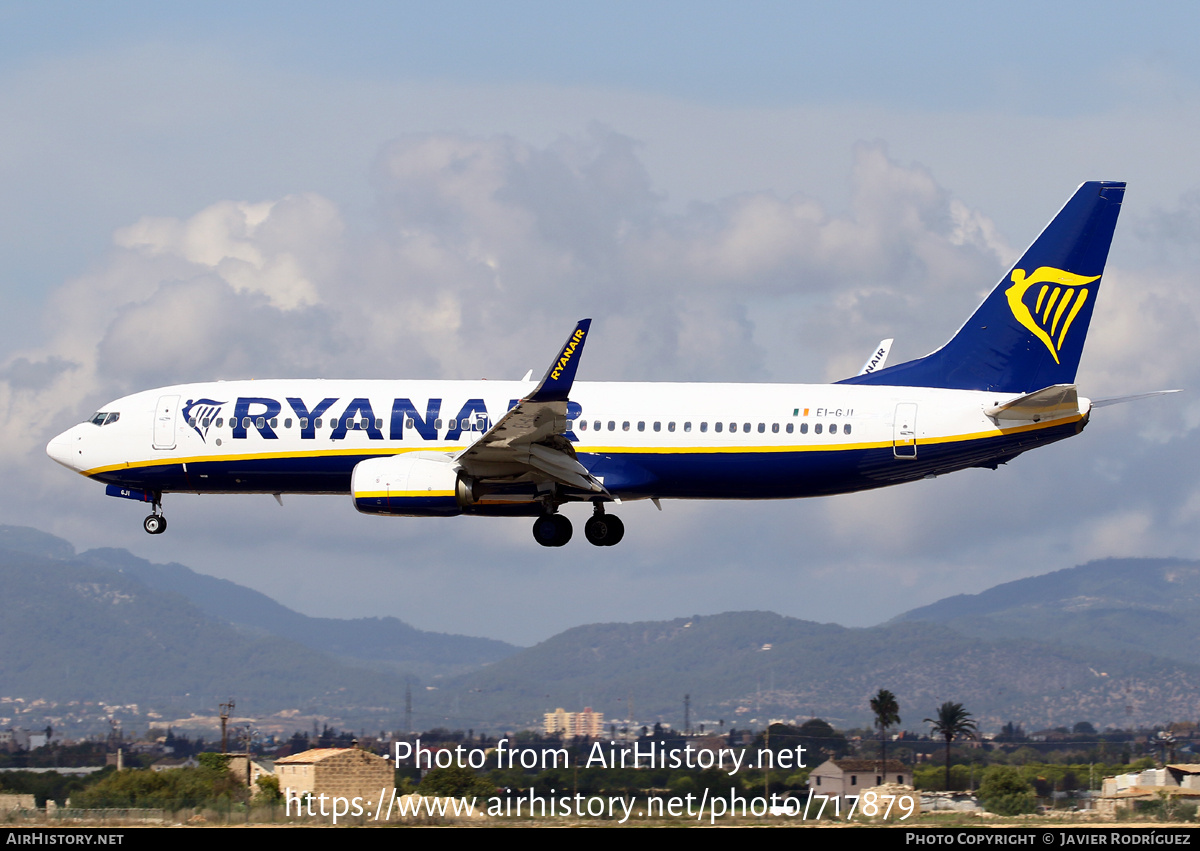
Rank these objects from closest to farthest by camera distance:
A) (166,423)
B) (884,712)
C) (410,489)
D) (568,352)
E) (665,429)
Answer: (568,352) → (410,489) → (665,429) → (166,423) → (884,712)

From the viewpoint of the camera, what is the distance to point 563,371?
3984 cm

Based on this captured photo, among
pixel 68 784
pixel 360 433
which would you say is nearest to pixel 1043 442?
pixel 360 433

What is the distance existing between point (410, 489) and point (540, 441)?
14.5 ft

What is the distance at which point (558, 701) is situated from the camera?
163 m

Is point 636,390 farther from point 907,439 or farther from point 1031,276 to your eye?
point 1031,276

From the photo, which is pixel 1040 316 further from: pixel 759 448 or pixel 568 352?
pixel 568 352

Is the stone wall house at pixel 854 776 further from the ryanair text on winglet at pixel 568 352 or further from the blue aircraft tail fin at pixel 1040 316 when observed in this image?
the ryanair text on winglet at pixel 568 352

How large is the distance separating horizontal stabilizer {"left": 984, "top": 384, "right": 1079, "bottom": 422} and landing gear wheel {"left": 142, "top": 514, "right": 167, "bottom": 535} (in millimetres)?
27578

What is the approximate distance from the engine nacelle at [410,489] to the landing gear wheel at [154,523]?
9.31m

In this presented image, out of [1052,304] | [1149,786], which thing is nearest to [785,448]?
[1052,304]

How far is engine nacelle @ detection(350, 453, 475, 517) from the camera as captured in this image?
44.1 m

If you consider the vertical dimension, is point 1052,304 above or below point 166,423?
above

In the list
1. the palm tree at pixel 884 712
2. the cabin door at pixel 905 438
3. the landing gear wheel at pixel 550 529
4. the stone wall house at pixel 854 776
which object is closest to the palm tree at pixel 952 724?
the palm tree at pixel 884 712

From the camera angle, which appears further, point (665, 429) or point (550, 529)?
point (550, 529)
